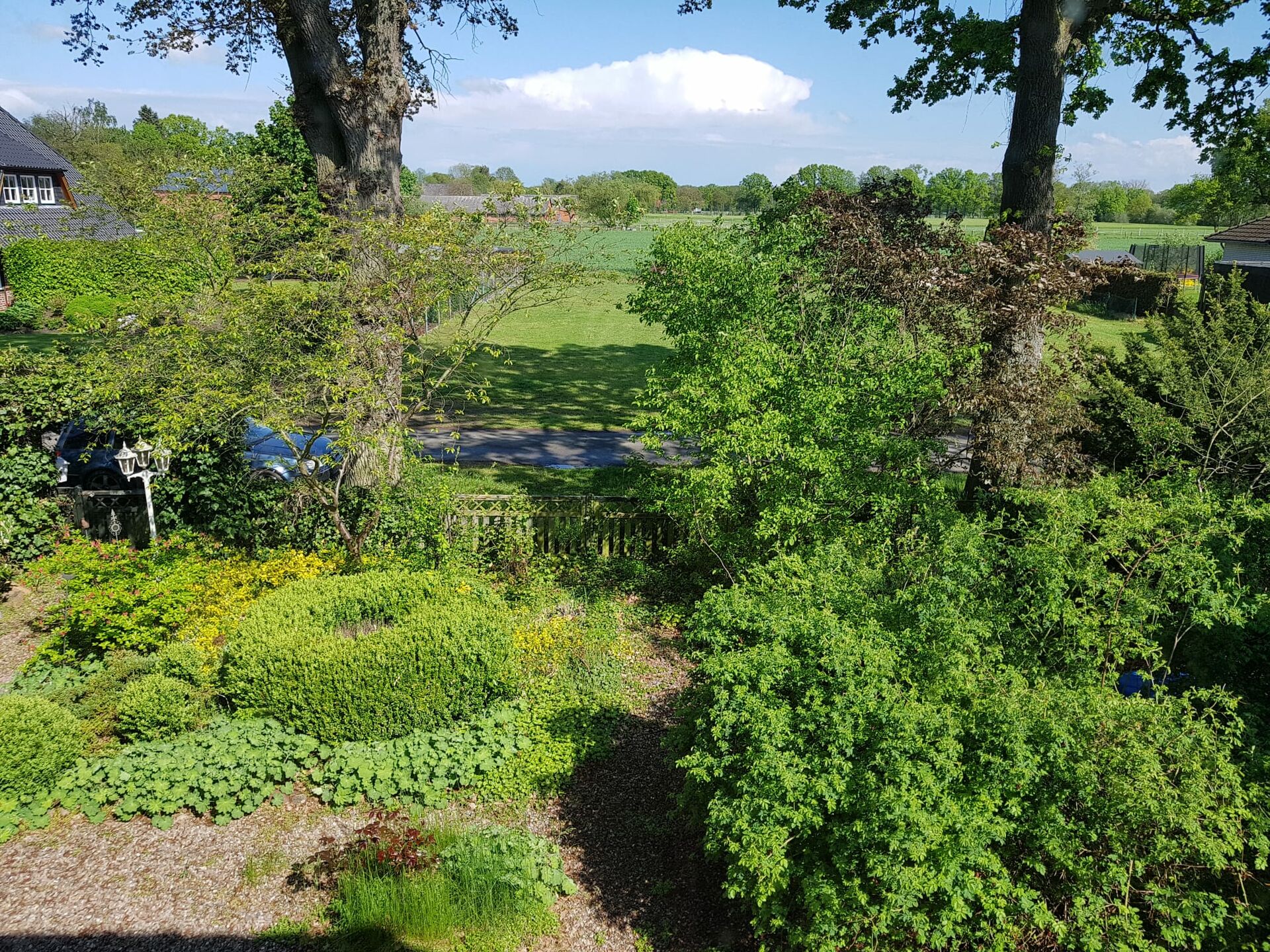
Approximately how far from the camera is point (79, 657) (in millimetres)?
9172

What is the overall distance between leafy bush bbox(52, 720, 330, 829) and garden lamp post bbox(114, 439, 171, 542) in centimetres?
367

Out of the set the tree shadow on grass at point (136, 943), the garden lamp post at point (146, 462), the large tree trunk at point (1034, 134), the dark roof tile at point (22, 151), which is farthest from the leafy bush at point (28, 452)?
the dark roof tile at point (22, 151)

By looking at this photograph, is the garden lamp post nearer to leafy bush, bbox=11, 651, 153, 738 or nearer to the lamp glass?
the lamp glass

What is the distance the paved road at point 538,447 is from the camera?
17.8m

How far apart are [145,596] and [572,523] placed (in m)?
5.69

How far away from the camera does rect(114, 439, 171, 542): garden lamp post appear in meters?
10.1

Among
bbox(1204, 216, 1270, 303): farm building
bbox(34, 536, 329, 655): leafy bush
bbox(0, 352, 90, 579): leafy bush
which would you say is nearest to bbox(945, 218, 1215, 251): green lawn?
bbox(1204, 216, 1270, 303): farm building

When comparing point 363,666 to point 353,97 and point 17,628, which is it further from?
point 353,97

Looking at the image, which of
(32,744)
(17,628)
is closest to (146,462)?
(17,628)

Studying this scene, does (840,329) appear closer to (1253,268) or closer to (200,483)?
(200,483)

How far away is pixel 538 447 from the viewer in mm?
18922

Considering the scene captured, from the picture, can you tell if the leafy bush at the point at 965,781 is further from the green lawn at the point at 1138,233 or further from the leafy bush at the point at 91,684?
the green lawn at the point at 1138,233

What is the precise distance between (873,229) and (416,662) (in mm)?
8888

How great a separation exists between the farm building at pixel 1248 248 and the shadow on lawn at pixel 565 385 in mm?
22402
